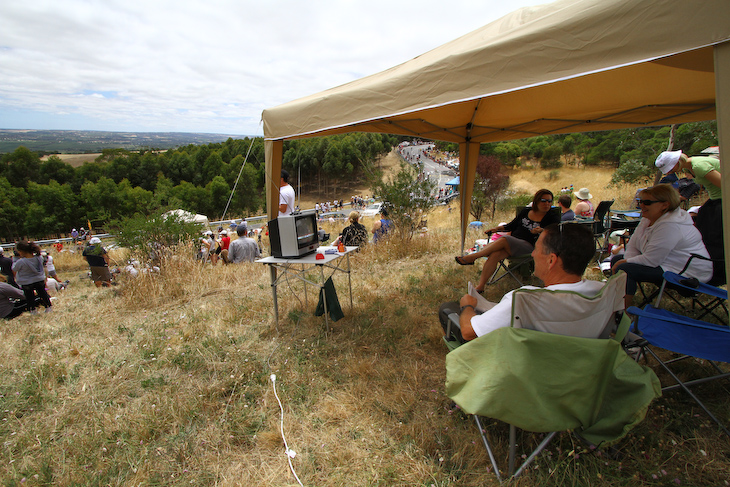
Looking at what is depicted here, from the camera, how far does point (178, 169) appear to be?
225 feet

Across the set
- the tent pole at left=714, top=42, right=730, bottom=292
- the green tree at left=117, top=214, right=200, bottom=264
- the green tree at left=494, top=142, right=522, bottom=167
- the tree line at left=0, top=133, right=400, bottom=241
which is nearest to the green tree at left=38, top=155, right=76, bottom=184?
the tree line at left=0, top=133, right=400, bottom=241

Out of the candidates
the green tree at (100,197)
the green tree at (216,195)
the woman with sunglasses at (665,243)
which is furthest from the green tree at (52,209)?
the woman with sunglasses at (665,243)

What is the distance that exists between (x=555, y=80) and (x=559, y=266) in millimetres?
970

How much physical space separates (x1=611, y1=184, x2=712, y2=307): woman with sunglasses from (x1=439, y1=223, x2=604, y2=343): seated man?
1.41m

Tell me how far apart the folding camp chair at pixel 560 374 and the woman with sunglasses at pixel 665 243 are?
1.53 metres

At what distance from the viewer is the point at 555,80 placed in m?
1.77

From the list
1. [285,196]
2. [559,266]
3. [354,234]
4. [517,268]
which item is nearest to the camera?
[559,266]

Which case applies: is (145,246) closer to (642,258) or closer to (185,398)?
(185,398)

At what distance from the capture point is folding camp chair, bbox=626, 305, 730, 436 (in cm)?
176

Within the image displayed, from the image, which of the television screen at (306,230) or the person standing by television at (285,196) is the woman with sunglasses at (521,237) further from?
the person standing by television at (285,196)

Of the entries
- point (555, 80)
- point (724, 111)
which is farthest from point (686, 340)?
point (555, 80)

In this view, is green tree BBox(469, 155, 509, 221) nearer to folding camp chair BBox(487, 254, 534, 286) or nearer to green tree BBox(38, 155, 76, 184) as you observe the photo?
folding camp chair BBox(487, 254, 534, 286)

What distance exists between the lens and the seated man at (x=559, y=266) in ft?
5.34

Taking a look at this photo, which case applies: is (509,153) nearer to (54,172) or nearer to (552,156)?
(552,156)
